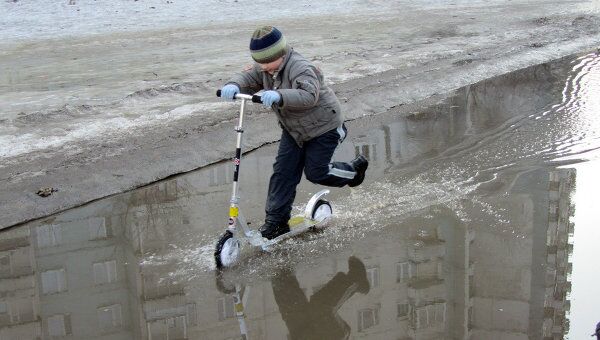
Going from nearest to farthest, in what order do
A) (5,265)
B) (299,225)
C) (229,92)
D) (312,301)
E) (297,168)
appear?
(312,301), (229,92), (5,265), (297,168), (299,225)

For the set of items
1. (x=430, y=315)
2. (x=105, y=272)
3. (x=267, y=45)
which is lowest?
(x=430, y=315)

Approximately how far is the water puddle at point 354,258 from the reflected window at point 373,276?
Answer: 0.02 meters

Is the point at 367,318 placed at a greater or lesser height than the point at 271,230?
lesser

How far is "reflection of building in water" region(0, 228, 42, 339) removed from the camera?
5.32m

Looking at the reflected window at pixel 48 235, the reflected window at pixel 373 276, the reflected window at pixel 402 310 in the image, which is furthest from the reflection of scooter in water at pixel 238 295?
the reflected window at pixel 48 235

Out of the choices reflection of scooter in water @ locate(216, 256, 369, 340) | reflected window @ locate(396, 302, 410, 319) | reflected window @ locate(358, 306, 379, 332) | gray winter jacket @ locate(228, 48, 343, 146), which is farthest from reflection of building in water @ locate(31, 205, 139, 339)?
reflected window @ locate(396, 302, 410, 319)

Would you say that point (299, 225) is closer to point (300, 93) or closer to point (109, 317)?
point (300, 93)

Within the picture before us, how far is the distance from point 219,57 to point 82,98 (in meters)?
3.16

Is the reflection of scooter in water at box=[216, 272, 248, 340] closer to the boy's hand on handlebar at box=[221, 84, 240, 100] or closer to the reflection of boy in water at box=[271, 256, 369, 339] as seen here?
the reflection of boy in water at box=[271, 256, 369, 339]

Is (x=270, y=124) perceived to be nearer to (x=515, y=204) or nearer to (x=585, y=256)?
(x=515, y=204)

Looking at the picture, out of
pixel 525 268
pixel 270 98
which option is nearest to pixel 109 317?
pixel 270 98

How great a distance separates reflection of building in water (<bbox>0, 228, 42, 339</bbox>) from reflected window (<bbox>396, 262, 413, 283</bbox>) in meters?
2.43

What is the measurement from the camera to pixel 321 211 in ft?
21.9

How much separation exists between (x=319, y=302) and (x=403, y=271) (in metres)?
0.74
